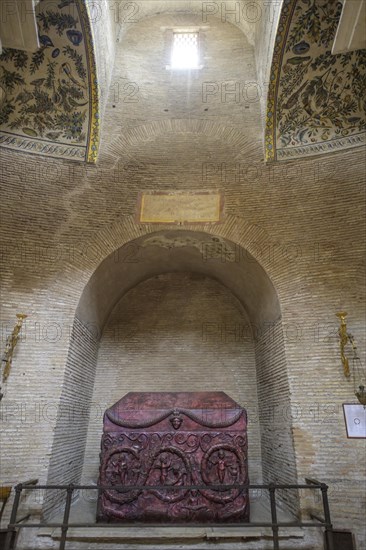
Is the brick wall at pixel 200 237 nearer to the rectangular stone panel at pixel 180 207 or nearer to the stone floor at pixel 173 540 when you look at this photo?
the rectangular stone panel at pixel 180 207

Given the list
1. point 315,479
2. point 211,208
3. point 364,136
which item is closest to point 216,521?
point 315,479

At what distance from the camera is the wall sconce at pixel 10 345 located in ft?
16.4

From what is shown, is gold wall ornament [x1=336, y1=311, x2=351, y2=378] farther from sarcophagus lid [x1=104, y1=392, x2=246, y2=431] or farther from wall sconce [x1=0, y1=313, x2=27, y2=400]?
wall sconce [x1=0, y1=313, x2=27, y2=400]

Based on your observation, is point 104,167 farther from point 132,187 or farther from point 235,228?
point 235,228

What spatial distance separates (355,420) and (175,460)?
2421 millimetres

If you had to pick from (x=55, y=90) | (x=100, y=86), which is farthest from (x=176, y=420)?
(x=100, y=86)

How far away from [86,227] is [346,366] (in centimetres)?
446

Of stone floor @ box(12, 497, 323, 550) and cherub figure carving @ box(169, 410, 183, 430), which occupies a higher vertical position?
cherub figure carving @ box(169, 410, 183, 430)

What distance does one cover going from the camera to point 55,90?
6.37 metres

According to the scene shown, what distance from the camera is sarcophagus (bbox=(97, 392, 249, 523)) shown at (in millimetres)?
4609

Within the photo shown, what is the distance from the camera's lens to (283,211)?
602cm

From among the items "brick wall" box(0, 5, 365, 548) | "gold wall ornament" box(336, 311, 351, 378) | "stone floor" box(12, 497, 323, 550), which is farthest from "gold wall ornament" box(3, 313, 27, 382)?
"gold wall ornament" box(336, 311, 351, 378)

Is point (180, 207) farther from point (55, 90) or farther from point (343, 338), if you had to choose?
point (343, 338)

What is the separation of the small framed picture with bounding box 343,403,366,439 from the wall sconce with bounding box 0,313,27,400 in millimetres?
4569
